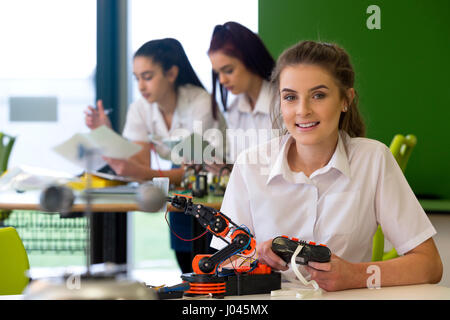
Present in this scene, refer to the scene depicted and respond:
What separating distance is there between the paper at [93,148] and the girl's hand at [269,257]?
0.44 metres

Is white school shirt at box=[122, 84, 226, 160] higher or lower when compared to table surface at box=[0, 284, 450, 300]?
higher

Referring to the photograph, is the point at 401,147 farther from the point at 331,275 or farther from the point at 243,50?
the point at 331,275

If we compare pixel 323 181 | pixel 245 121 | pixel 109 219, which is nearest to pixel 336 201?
pixel 323 181

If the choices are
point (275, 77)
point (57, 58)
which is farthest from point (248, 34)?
point (57, 58)

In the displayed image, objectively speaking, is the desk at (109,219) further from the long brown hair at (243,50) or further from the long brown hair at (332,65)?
the long brown hair at (243,50)

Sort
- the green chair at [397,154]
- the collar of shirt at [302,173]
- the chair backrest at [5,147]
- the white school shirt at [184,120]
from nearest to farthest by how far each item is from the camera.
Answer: the collar of shirt at [302,173] < the green chair at [397,154] < the white school shirt at [184,120] < the chair backrest at [5,147]

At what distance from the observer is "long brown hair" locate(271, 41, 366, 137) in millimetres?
1239

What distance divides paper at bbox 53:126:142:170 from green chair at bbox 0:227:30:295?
686 millimetres

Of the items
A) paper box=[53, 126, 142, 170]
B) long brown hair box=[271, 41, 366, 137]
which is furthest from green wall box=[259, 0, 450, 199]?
paper box=[53, 126, 142, 170]

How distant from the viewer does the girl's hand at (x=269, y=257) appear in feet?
2.86

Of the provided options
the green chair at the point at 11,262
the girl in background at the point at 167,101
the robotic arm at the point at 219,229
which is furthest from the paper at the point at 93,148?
the girl in background at the point at 167,101

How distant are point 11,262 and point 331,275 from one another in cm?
61

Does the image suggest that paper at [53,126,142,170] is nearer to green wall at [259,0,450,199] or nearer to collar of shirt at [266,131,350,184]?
collar of shirt at [266,131,350,184]
